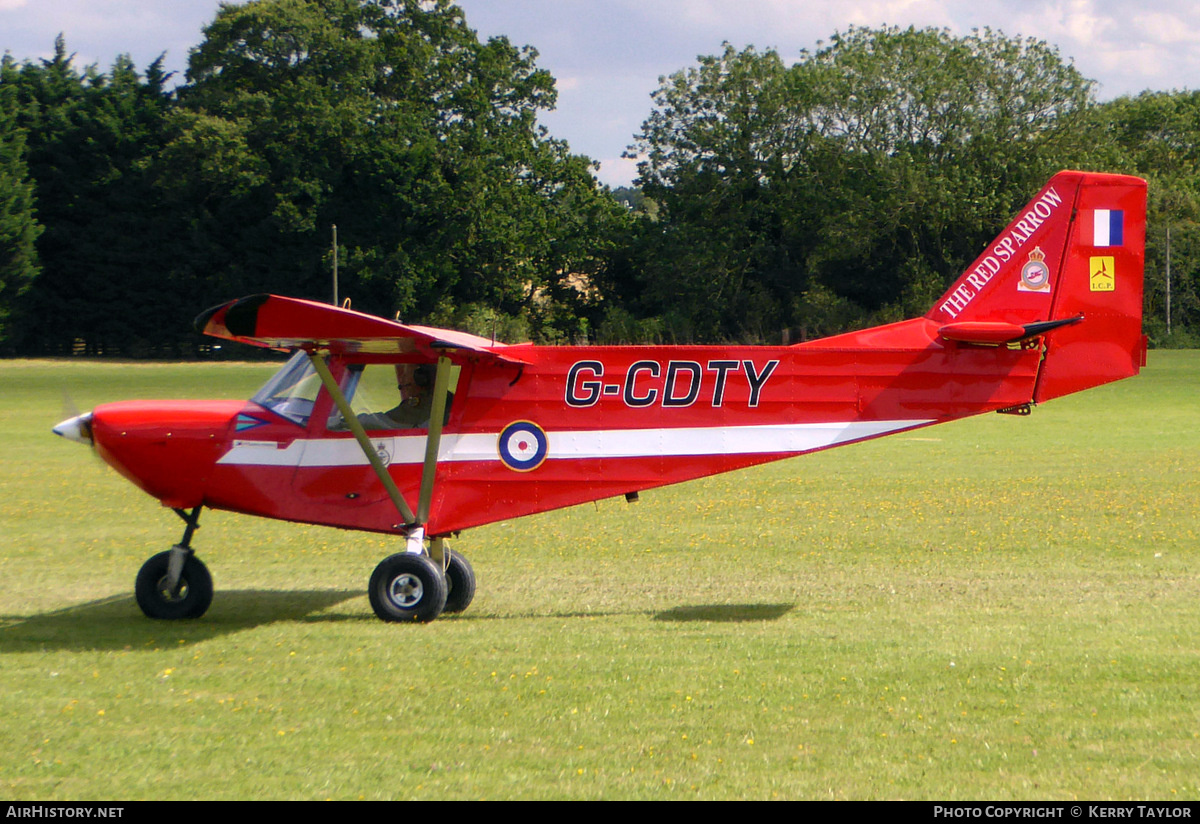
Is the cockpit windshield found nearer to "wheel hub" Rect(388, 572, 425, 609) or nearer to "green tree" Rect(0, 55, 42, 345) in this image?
"wheel hub" Rect(388, 572, 425, 609)

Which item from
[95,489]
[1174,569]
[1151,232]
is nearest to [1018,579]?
[1174,569]

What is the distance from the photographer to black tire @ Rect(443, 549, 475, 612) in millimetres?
9570

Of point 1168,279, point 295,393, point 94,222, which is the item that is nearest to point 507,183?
point 94,222

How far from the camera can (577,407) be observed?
9188 millimetres

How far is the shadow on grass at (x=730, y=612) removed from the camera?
9.00 meters

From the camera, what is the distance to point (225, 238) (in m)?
70.1

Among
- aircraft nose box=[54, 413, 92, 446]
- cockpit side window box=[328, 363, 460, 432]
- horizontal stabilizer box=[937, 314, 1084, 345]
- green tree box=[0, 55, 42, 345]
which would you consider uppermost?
green tree box=[0, 55, 42, 345]

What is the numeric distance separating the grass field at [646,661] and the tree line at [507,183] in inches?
1807

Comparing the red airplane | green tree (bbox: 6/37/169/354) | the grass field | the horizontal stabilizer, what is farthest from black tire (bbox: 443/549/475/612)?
green tree (bbox: 6/37/169/354)

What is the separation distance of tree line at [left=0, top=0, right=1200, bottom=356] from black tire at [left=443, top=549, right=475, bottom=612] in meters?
49.5

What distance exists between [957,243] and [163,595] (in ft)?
183

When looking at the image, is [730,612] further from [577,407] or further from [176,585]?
[176,585]

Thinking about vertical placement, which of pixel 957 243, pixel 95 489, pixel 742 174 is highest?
pixel 742 174

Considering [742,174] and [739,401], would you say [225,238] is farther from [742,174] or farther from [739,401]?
[739,401]
